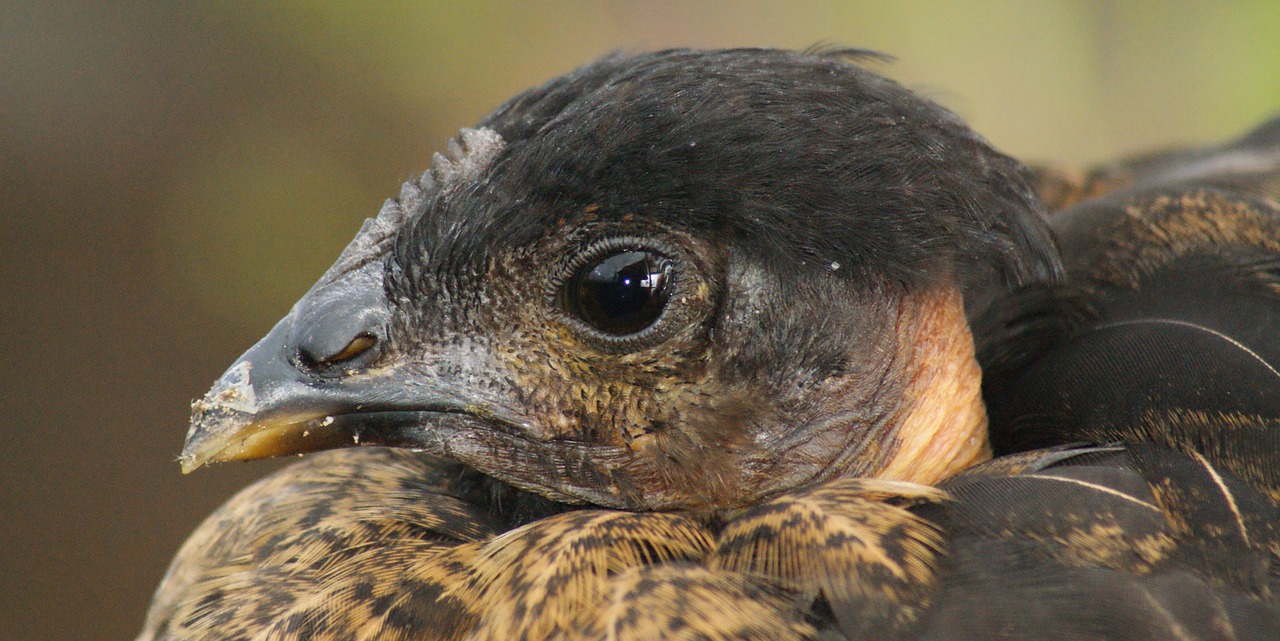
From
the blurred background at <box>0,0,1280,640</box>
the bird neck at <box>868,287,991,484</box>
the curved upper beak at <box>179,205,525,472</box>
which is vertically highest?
the blurred background at <box>0,0,1280,640</box>

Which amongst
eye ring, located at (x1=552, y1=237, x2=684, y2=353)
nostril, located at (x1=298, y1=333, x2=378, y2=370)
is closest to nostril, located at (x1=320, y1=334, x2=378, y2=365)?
nostril, located at (x1=298, y1=333, x2=378, y2=370)

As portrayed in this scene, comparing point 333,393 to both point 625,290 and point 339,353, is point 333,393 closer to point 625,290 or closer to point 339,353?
point 339,353

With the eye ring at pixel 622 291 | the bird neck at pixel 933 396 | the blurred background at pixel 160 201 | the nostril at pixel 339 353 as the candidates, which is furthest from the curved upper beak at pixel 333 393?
the blurred background at pixel 160 201

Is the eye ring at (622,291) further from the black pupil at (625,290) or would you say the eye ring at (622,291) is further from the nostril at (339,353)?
the nostril at (339,353)

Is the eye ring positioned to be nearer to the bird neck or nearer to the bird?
the bird

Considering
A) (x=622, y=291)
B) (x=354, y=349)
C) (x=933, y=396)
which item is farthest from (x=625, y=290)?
(x=933, y=396)

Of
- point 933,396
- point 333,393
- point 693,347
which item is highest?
point 333,393

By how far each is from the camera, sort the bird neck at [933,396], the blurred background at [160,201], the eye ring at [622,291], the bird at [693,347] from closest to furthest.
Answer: the bird at [693,347], the eye ring at [622,291], the bird neck at [933,396], the blurred background at [160,201]

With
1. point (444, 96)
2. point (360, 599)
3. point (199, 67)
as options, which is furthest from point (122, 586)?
point (360, 599)

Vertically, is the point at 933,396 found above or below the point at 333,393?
below
